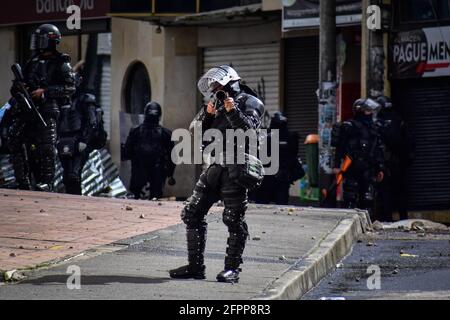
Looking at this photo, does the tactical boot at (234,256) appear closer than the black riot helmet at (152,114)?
Yes

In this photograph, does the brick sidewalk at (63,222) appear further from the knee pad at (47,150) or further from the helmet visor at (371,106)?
the helmet visor at (371,106)

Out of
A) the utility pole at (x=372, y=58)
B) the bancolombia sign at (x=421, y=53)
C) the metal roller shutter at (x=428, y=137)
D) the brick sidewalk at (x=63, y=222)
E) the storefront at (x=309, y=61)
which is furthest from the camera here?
the storefront at (x=309, y=61)

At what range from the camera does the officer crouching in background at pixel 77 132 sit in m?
18.2

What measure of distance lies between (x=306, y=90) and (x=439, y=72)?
4.15 metres

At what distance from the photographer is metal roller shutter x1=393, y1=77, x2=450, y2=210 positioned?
20125mm

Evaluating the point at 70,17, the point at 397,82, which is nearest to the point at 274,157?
the point at 397,82

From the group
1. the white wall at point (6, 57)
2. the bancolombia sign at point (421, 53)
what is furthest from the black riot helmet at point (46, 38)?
the white wall at point (6, 57)

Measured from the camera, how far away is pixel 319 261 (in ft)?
35.7

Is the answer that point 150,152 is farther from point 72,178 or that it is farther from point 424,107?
point 424,107

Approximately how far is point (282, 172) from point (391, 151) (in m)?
1.87

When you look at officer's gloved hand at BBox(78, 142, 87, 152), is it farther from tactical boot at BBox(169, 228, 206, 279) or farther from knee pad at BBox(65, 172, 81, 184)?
tactical boot at BBox(169, 228, 206, 279)

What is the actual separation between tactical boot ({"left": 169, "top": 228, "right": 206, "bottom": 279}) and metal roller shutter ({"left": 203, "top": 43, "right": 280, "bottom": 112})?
1445cm

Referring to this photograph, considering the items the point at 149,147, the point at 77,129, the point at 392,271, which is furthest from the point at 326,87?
the point at 392,271

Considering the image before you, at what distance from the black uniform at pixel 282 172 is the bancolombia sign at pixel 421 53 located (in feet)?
6.21
